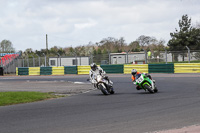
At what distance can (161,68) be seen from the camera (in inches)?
1153

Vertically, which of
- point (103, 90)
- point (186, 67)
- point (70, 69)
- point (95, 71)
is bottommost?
point (103, 90)

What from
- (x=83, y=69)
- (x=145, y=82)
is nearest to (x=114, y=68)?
(x=83, y=69)

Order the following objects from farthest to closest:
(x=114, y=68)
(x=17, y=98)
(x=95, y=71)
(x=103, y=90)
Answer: (x=114, y=68) → (x=95, y=71) → (x=103, y=90) → (x=17, y=98)

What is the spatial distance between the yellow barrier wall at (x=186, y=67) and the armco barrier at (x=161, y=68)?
43 cm

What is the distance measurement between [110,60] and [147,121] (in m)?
Answer: 25.8

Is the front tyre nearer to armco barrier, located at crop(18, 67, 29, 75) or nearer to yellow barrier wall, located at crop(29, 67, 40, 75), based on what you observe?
yellow barrier wall, located at crop(29, 67, 40, 75)

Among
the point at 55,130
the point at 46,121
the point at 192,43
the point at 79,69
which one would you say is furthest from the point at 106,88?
the point at 192,43

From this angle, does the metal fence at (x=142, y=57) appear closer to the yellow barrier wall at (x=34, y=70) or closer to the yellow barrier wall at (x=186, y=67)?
the yellow barrier wall at (x=186, y=67)

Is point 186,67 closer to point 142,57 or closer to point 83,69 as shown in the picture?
point 142,57

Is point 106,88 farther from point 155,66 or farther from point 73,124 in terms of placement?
point 155,66

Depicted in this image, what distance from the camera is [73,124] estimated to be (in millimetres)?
6938

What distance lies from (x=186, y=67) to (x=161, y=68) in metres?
2.26

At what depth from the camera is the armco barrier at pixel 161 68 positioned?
94.2 ft

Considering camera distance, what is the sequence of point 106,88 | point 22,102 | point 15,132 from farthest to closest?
point 106,88, point 22,102, point 15,132
